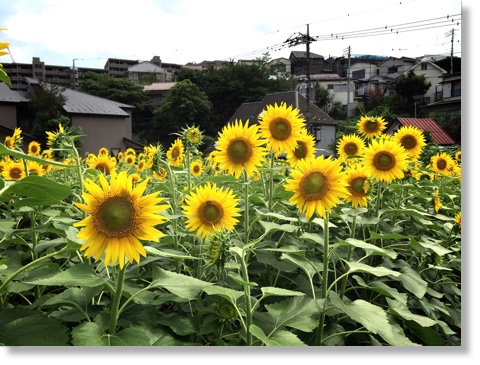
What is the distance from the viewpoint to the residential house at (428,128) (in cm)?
188

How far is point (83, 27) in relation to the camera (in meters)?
1.75

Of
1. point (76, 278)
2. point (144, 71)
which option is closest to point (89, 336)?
→ point (76, 278)

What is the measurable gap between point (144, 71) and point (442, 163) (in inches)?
65.9

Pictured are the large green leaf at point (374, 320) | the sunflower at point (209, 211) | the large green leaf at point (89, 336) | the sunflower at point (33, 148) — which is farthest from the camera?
the sunflower at point (33, 148)

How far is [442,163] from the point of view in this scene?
2.51 meters

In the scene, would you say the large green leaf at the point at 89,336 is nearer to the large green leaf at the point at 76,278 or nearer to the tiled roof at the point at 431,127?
the large green leaf at the point at 76,278

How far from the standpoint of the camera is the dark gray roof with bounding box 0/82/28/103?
1.89 metres

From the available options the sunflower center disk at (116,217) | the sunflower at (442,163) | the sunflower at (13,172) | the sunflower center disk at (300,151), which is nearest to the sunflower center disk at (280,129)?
the sunflower center disk at (300,151)

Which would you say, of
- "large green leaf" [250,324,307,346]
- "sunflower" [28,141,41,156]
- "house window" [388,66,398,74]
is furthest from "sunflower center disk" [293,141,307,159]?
"sunflower" [28,141,41,156]

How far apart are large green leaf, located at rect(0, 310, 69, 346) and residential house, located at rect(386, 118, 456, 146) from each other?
1.62m

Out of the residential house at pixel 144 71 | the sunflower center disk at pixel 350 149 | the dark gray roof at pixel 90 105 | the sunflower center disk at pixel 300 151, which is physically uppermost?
the residential house at pixel 144 71

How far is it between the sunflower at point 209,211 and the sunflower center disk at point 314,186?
0.65 feet

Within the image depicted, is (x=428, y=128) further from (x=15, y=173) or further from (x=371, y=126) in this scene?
(x=15, y=173)
